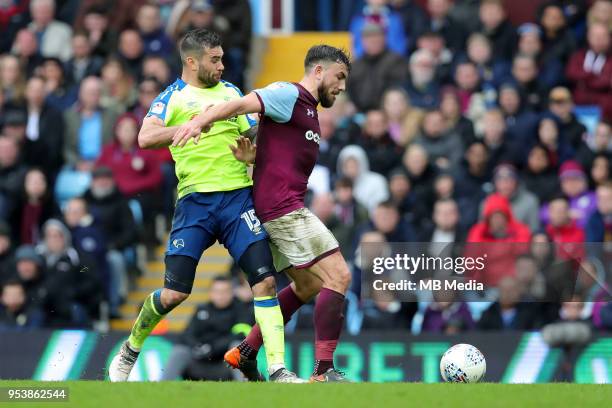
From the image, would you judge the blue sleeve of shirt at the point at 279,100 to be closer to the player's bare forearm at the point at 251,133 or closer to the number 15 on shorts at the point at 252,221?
the player's bare forearm at the point at 251,133

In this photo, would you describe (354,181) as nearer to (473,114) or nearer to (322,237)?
(473,114)

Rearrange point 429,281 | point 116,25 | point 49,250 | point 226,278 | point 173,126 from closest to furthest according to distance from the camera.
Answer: point 173,126 < point 429,281 < point 226,278 < point 49,250 < point 116,25

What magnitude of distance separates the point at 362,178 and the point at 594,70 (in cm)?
319

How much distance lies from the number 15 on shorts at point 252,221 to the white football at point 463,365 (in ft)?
5.83

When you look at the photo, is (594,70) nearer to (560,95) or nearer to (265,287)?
(560,95)

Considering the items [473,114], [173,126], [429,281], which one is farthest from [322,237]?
[473,114]

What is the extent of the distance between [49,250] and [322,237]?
252 inches

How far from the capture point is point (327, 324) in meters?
10.8

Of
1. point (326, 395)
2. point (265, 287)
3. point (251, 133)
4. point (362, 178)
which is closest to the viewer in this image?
point (326, 395)

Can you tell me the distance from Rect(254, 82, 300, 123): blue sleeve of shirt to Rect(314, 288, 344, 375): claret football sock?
1.27 m

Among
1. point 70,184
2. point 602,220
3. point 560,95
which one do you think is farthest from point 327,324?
point 70,184

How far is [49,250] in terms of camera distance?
16.5 metres

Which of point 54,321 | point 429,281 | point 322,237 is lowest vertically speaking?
point 54,321

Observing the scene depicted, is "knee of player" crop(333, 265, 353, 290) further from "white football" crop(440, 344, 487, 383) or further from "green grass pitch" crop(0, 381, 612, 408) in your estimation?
"white football" crop(440, 344, 487, 383)
